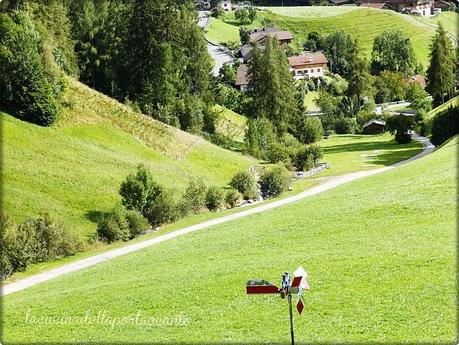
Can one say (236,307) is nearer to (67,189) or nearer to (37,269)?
(37,269)

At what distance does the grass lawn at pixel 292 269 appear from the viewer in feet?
65.1

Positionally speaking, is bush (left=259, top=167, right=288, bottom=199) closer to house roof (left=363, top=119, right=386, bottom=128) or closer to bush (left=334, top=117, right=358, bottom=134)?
house roof (left=363, top=119, right=386, bottom=128)

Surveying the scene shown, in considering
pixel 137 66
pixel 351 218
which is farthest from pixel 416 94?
pixel 351 218

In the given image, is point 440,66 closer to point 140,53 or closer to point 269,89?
point 269,89

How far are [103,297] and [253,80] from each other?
64.0 meters

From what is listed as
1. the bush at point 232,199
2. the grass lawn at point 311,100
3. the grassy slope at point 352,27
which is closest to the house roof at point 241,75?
the grass lawn at point 311,100

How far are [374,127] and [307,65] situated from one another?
49153 mm

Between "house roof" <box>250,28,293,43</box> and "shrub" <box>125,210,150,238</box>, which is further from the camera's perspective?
"house roof" <box>250,28,293,43</box>

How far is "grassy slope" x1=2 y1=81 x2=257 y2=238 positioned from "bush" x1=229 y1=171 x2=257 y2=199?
3.04m

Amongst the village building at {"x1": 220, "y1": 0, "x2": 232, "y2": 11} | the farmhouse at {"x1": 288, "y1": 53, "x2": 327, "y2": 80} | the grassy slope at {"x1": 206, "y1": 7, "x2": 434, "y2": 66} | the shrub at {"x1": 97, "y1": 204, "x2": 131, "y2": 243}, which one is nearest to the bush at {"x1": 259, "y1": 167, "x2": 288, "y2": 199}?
the shrub at {"x1": 97, "y1": 204, "x2": 131, "y2": 243}

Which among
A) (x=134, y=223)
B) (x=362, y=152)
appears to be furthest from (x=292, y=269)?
(x=362, y=152)

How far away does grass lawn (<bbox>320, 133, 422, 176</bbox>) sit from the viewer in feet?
238

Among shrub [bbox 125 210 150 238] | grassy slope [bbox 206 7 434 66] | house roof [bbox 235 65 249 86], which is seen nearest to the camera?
shrub [bbox 125 210 150 238]

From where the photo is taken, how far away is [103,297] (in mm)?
26281
